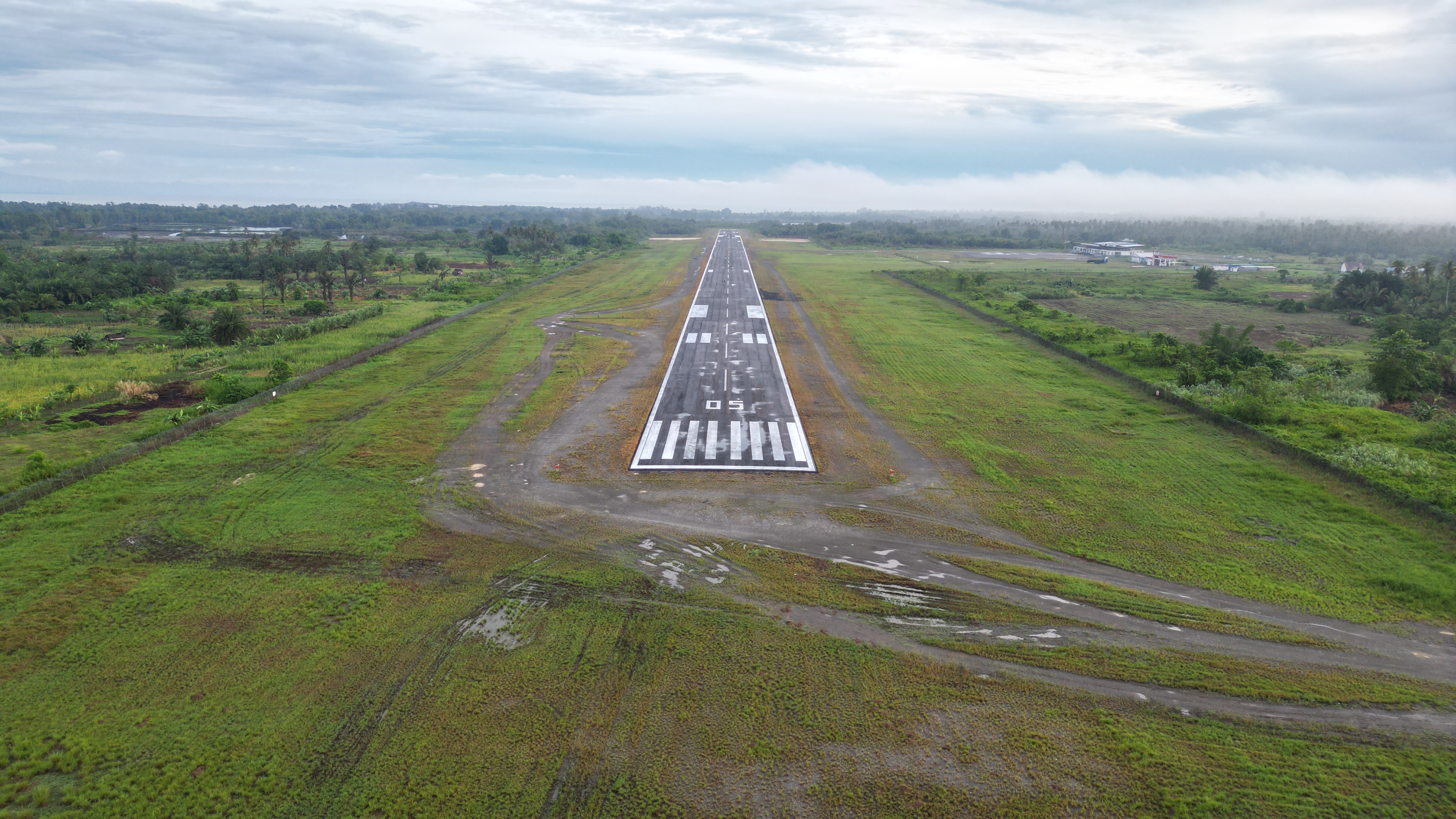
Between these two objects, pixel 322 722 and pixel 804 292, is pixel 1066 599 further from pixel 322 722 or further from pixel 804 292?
pixel 804 292

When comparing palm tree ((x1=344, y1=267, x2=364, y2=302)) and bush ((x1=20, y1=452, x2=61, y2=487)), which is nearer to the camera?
bush ((x1=20, y1=452, x2=61, y2=487))

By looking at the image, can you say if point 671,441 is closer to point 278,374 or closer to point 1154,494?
point 1154,494

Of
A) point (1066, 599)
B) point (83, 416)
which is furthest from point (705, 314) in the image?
point (1066, 599)

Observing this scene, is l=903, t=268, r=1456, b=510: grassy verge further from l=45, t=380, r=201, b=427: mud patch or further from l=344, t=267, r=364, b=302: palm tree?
l=344, t=267, r=364, b=302: palm tree

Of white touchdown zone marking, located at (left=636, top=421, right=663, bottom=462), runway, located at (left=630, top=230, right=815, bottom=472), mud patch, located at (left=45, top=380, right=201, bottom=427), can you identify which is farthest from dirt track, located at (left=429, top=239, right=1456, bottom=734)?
mud patch, located at (left=45, top=380, right=201, bottom=427)

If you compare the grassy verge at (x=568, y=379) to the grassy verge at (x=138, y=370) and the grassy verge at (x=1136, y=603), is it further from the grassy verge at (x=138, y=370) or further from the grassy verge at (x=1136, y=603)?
the grassy verge at (x=1136, y=603)

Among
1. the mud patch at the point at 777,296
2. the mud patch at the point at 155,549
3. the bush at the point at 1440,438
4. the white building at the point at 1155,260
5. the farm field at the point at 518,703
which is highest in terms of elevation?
the white building at the point at 1155,260

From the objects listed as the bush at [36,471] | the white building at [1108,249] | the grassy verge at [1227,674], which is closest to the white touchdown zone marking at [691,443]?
the grassy verge at [1227,674]

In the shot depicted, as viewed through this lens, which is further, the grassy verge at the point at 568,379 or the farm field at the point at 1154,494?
the grassy verge at the point at 568,379
